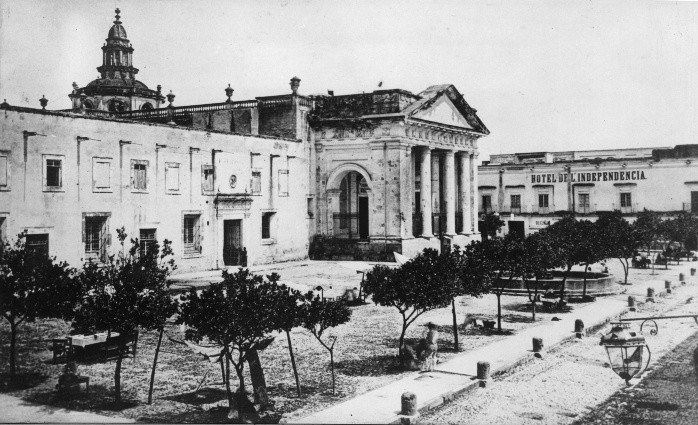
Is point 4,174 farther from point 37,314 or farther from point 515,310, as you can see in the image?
point 515,310

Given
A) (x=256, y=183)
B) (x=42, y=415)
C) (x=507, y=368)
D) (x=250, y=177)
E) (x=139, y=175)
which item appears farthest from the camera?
(x=256, y=183)

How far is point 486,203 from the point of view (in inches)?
2406

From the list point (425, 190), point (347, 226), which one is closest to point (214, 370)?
point (347, 226)

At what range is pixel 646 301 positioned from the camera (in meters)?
26.5

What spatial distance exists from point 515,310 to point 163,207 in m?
16.8

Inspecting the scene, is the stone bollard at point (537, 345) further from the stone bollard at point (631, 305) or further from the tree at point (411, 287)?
the stone bollard at point (631, 305)

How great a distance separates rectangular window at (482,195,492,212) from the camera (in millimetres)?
60844

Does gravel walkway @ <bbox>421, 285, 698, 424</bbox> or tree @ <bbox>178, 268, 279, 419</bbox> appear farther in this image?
gravel walkway @ <bbox>421, 285, 698, 424</bbox>

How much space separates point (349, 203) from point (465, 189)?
9.30 meters

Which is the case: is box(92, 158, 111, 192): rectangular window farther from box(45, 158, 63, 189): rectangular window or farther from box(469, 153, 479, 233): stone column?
box(469, 153, 479, 233): stone column

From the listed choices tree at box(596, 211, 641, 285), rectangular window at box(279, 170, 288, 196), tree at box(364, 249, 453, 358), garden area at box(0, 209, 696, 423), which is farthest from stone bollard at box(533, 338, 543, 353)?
rectangular window at box(279, 170, 288, 196)

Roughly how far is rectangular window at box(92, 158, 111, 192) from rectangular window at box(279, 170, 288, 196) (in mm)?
11929

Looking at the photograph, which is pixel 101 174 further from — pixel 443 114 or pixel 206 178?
pixel 443 114

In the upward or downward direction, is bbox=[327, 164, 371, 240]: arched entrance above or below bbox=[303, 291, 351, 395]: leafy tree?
above
